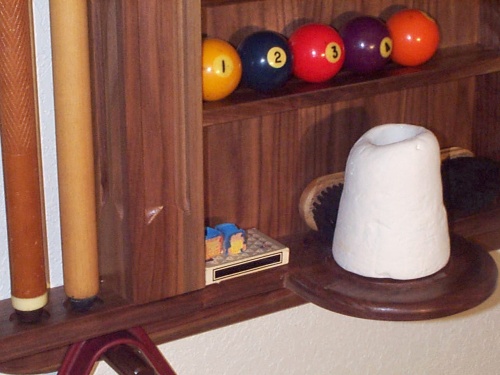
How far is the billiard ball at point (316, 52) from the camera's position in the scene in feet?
2.99

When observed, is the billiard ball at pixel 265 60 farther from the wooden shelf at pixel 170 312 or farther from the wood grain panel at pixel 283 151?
the wooden shelf at pixel 170 312

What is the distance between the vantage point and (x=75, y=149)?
786 mm

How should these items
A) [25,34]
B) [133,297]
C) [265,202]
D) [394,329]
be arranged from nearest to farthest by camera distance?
1. [25,34]
2. [133,297]
3. [265,202]
4. [394,329]

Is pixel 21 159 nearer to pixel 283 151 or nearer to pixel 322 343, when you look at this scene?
pixel 283 151

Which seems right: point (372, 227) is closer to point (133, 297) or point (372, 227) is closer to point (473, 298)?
point (473, 298)

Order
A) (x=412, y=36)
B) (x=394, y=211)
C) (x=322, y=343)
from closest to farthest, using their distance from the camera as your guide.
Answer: (x=394, y=211)
(x=412, y=36)
(x=322, y=343)

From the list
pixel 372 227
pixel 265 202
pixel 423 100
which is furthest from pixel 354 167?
pixel 423 100

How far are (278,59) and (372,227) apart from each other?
190 mm

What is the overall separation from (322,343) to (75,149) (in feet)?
1.80

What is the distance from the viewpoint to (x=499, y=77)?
111 cm

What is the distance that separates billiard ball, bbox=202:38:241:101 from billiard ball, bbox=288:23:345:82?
0.27ft

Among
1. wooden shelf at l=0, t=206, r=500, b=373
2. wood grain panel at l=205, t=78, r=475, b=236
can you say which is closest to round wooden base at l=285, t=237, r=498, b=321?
wooden shelf at l=0, t=206, r=500, b=373

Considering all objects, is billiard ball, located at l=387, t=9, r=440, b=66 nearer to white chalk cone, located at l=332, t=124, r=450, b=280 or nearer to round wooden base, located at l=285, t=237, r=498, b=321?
white chalk cone, located at l=332, t=124, r=450, b=280

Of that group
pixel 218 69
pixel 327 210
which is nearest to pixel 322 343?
pixel 327 210
